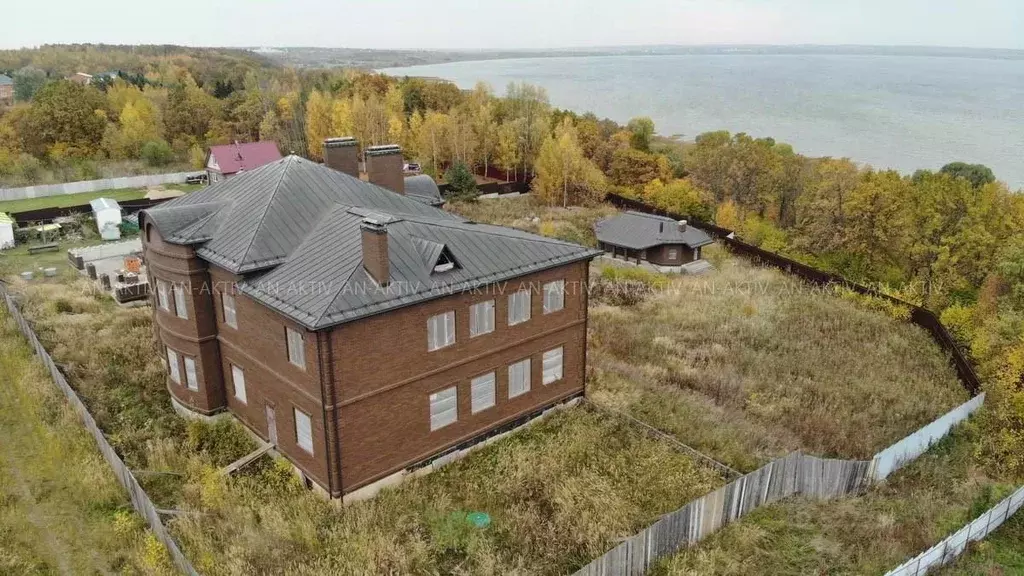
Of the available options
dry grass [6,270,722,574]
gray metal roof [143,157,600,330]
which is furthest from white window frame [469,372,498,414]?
gray metal roof [143,157,600,330]

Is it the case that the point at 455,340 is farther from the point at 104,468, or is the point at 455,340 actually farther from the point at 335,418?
the point at 104,468

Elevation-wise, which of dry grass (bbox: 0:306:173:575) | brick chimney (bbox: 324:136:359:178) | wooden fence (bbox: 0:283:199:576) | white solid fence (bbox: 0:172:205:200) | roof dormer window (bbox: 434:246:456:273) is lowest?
dry grass (bbox: 0:306:173:575)

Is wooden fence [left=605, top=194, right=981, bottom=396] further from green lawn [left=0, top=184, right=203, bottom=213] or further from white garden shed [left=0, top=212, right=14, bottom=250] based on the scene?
white garden shed [left=0, top=212, right=14, bottom=250]

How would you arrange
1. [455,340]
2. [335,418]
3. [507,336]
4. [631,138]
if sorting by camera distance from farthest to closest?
[631,138]
[507,336]
[455,340]
[335,418]

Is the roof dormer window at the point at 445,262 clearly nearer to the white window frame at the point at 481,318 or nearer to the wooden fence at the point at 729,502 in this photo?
the white window frame at the point at 481,318

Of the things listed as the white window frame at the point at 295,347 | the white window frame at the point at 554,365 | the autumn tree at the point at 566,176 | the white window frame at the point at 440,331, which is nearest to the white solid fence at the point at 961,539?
the white window frame at the point at 554,365

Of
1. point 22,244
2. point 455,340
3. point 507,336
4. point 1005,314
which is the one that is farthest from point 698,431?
point 22,244

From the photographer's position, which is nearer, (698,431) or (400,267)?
(400,267)
